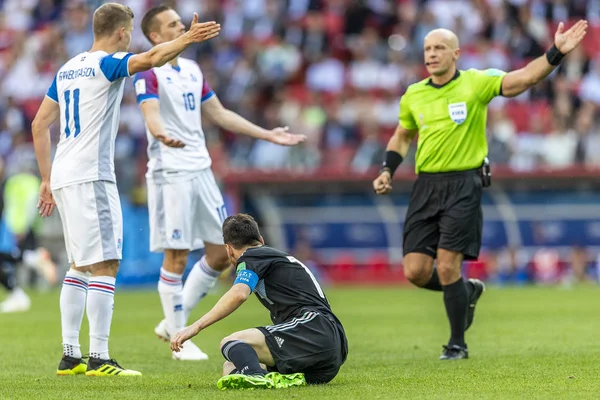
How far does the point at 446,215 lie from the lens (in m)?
9.18

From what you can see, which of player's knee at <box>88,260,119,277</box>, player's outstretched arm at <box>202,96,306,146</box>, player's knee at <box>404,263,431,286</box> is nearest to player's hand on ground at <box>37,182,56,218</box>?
player's knee at <box>88,260,119,277</box>

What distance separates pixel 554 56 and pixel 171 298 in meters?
3.81

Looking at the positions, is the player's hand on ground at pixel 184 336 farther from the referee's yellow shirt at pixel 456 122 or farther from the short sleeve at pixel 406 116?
the short sleeve at pixel 406 116

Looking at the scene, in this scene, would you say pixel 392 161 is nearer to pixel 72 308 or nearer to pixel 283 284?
pixel 283 284

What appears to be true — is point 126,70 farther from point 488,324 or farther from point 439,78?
point 488,324

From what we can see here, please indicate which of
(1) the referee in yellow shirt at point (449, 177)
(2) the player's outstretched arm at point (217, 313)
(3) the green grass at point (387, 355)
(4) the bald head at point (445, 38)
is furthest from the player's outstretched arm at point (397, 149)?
(2) the player's outstretched arm at point (217, 313)

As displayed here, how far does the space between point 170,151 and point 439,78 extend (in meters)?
2.37

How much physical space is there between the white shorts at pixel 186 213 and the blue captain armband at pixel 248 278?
2.90 meters

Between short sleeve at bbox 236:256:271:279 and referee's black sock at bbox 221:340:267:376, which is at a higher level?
short sleeve at bbox 236:256:271:279

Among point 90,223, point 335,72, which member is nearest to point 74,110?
point 90,223

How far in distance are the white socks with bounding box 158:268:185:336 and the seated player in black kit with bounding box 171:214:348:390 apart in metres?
2.64

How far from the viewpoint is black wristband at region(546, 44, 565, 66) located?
26.7 ft

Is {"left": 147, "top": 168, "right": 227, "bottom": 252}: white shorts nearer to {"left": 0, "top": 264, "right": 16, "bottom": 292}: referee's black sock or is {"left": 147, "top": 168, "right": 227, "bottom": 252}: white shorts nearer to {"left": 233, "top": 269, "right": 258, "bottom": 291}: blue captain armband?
{"left": 233, "top": 269, "right": 258, "bottom": 291}: blue captain armband

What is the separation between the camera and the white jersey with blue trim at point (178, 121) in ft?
32.0
